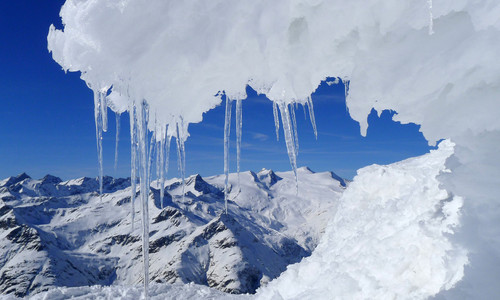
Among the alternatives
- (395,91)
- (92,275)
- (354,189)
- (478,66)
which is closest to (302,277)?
(354,189)

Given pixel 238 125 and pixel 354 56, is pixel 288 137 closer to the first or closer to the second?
pixel 238 125

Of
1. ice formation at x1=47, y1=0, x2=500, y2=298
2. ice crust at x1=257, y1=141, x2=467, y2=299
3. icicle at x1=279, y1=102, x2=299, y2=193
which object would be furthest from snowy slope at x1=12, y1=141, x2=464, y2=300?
icicle at x1=279, y1=102, x2=299, y2=193

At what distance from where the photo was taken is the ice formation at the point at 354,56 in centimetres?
496

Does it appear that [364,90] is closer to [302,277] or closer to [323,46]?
[323,46]

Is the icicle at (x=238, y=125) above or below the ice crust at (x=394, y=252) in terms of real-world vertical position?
above

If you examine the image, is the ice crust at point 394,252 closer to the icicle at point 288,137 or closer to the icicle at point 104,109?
the icicle at point 288,137

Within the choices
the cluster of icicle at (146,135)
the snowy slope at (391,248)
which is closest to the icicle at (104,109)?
the cluster of icicle at (146,135)

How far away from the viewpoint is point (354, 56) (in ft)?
19.2

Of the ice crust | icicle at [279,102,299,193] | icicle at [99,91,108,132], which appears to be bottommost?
the ice crust

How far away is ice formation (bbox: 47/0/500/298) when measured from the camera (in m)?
4.96

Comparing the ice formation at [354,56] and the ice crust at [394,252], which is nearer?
the ice formation at [354,56]

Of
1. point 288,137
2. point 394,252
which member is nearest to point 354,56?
point 288,137

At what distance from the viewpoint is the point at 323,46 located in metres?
5.77

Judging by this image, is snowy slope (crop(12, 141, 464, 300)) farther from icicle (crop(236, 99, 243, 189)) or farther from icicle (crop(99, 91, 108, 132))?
icicle (crop(99, 91, 108, 132))
